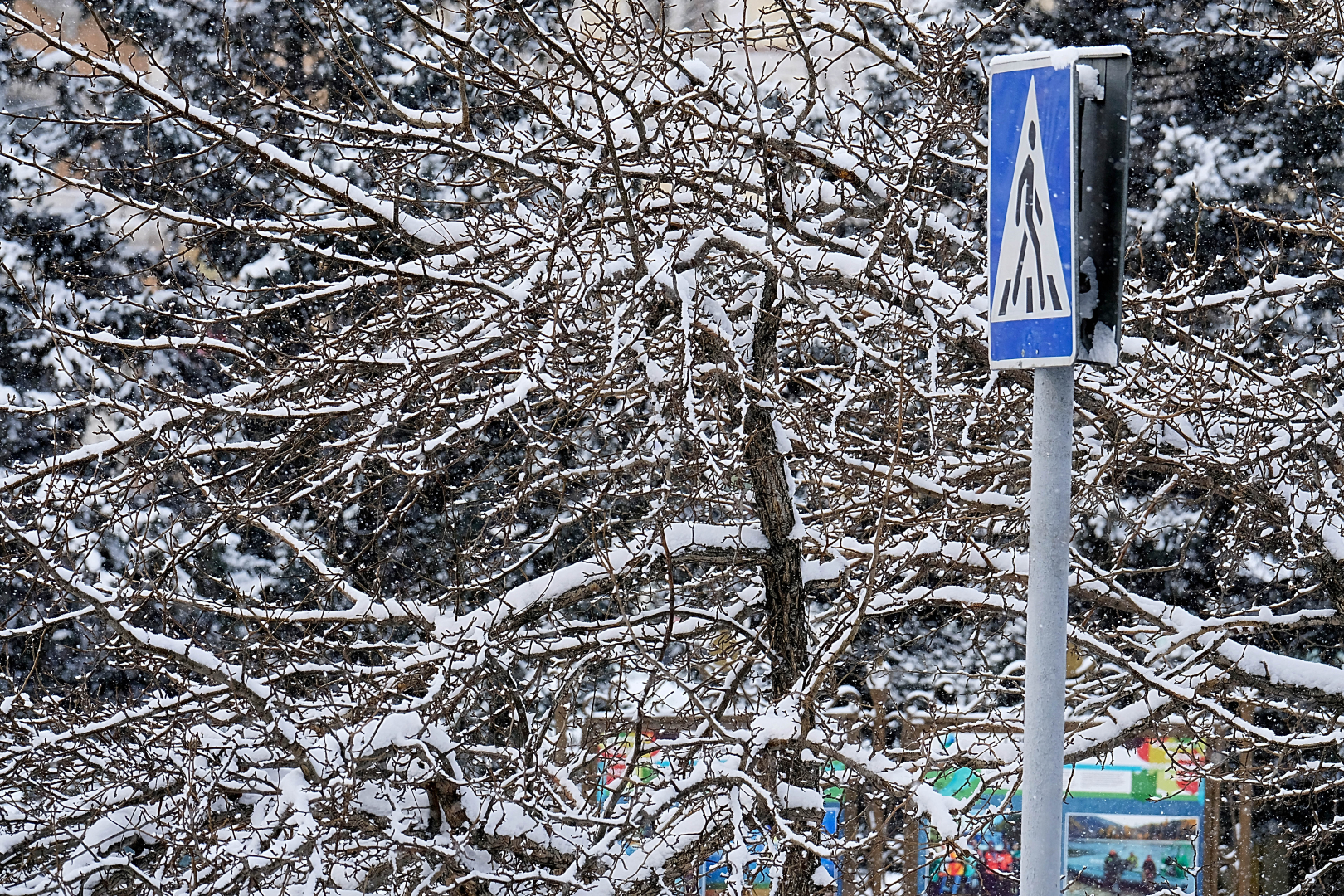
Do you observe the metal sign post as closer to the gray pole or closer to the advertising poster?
the gray pole

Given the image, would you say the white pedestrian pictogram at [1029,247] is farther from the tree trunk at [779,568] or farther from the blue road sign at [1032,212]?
the tree trunk at [779,568]

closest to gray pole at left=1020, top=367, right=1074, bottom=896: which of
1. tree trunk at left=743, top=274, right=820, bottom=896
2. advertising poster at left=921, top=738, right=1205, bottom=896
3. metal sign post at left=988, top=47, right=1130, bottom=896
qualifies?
metal sign post at left=988, top=47, right=1130, bottom=896

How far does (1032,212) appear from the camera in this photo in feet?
7.70

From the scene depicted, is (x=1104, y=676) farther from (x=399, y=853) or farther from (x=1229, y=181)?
(x=1229, y=181)

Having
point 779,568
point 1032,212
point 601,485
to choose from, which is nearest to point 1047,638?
point 1032,212

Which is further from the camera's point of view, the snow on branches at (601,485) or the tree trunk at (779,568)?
the tree trunk at (779,568)

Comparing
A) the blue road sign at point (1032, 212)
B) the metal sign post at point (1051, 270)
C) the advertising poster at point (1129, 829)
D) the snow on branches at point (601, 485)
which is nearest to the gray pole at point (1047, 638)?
the metal sign post at point (1051, 270)

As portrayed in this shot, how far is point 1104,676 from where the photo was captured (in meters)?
7.23

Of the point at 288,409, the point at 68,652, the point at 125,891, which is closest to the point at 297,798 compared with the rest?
the point at 125,891

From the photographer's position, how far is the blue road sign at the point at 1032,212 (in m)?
2.29

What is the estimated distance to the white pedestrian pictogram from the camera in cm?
230

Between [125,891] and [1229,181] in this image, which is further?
[1229,181]

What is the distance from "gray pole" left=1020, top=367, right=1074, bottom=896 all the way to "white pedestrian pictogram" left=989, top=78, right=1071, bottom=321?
14 cm

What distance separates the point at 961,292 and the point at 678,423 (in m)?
1.61
